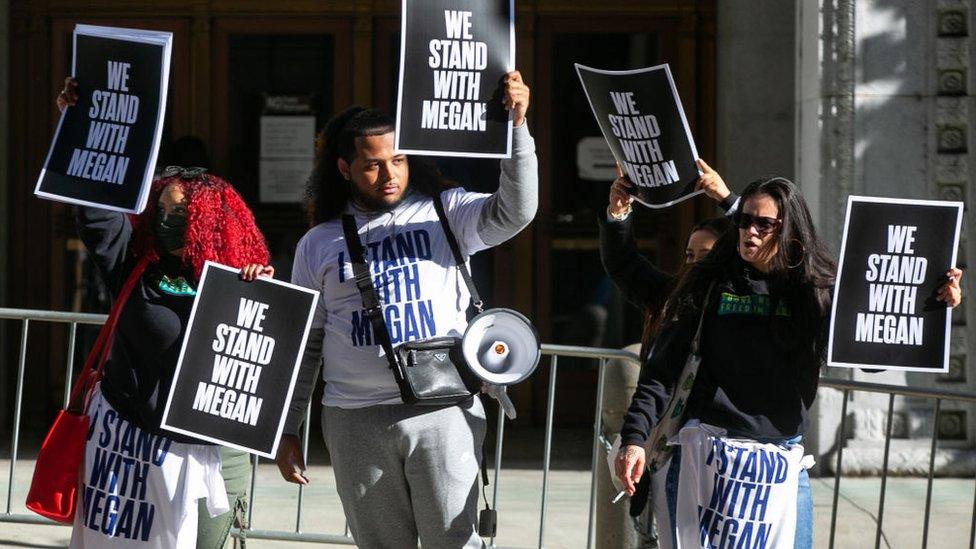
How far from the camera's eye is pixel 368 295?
4387mm

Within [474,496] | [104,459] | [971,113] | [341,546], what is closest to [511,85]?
[474,496]

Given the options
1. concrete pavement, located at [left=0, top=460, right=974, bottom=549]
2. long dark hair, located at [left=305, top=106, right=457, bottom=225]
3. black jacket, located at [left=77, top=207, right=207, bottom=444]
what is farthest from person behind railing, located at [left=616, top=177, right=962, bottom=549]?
concrete pavement, located at [left=0, top=460, right=974, bottom=549]

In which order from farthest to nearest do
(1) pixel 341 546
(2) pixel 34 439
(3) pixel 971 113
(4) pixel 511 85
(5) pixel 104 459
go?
1. (2) pixel 34 439
2. (3) pixel 971 113
3. (1) pixel 341 546
4. (5) pixel 104 459
5. (4) pixel 511 85

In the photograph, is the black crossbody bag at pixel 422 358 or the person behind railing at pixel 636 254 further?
the person behind railing at pixel 636 254

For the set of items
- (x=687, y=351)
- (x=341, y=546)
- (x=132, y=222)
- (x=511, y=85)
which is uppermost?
(x=511, y=85)

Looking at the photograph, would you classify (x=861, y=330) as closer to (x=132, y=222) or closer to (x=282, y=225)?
(x=132, y=222)

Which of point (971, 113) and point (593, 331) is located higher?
point (971, 113)

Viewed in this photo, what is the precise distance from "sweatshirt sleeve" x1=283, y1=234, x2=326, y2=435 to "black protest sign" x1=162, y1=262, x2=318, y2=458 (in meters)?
0.07

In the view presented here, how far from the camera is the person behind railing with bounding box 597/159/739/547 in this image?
493cm

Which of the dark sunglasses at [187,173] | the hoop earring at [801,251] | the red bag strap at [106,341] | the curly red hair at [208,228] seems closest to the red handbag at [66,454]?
the red bag strap at [106,341]

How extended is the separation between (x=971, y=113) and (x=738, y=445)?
5.12m

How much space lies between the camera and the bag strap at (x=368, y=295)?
435 cm

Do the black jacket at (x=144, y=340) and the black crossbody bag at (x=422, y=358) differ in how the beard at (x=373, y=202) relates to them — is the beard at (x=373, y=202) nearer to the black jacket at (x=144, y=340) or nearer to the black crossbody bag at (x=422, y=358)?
the black crossbody bag at (x=422, y=358)

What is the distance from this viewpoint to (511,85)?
4219 mm
